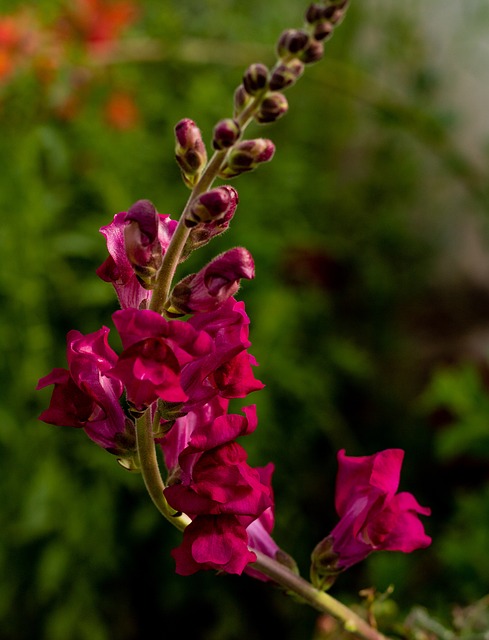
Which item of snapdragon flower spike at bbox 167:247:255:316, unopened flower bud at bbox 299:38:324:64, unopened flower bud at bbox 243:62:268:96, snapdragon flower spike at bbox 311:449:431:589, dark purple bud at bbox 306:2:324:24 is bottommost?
snapdragon flower spike at bbox 311:449:431:589

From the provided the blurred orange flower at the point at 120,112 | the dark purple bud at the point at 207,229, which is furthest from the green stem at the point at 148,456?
the blurred orange flower at the point at 120,112

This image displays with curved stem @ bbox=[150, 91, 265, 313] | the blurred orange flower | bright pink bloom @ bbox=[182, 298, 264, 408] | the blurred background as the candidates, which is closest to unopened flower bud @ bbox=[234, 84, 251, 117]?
curved stem @ bbox=[150, 91, 265, 313]

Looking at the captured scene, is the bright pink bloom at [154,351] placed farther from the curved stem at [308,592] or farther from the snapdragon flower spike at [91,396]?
the curved stem at [308,592]

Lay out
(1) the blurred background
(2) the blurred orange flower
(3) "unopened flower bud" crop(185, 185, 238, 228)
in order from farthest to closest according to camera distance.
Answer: (2) the blurred orange flower < (1) the blurred background < (3) "unopened flower bud" crop(185, 185, 238, 228)

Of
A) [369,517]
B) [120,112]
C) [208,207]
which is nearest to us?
[208,207]

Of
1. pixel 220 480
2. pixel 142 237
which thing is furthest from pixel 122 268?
pixel 220 480

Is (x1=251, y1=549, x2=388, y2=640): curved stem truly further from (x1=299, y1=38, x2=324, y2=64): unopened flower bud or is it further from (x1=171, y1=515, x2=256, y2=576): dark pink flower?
(x1=299, y1=38, x2=324, y2=64): unopened flower bud

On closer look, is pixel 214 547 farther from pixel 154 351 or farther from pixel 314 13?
pixel 314 13
